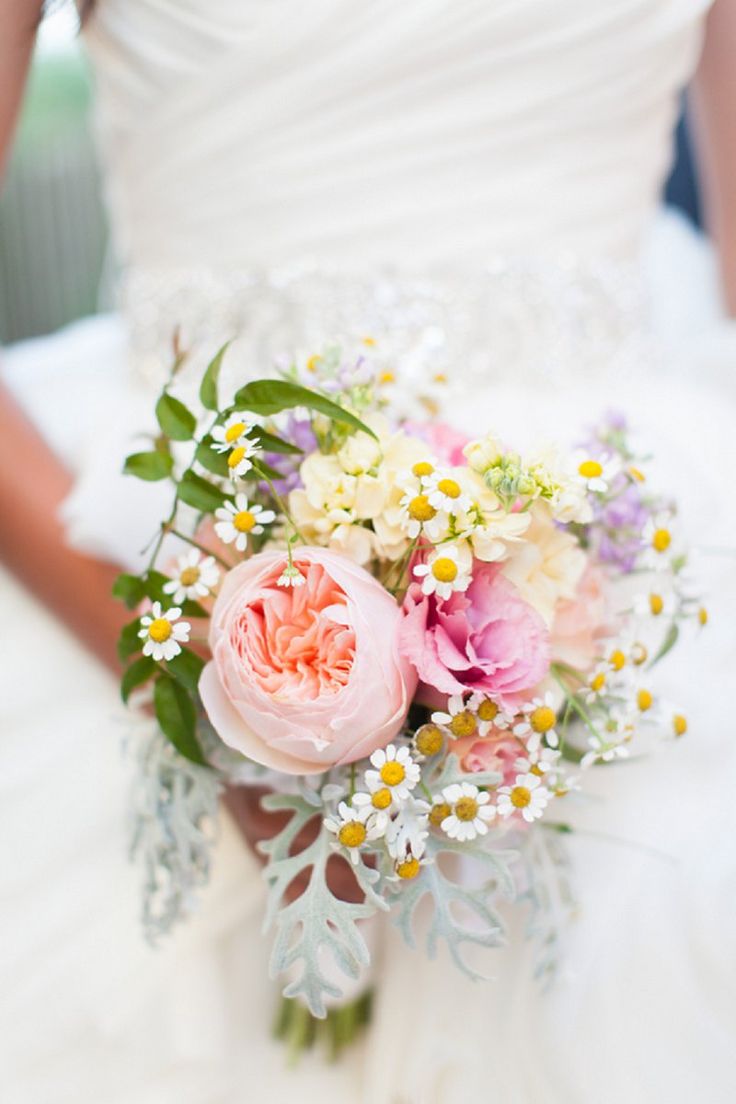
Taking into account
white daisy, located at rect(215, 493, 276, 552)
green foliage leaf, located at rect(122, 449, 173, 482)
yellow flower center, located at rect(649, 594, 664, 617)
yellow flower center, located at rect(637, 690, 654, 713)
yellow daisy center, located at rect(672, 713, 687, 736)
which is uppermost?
white daisy, located at rect(215, 493, 276, 552)

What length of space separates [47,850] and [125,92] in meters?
0.72

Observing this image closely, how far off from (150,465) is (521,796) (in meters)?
0.32

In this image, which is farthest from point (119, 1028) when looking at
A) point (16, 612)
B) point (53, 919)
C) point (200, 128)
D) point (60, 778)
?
point (200, 128)

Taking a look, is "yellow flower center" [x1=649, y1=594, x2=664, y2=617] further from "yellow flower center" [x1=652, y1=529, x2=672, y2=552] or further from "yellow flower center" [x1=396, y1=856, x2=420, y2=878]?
"yellow flower center" [x1=396, y1=856, x2=420, y2=878]

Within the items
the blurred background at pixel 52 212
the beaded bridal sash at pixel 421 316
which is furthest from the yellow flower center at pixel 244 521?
the blurred background at pixel 52 212

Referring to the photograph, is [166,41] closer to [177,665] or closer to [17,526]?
[17,526]

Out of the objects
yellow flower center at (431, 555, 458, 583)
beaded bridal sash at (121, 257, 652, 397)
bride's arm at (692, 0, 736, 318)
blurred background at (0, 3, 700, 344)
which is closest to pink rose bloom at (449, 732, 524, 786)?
yellow flower center at (431, 555, 458, 583)

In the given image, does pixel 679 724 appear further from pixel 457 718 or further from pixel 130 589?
pixel 130 589

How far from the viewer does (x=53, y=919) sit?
83 centimetres

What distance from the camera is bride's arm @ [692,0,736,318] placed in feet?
3.19

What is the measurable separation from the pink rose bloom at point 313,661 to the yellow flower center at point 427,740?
1 centimetres

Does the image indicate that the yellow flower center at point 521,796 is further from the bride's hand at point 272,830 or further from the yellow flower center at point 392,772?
the bride's hand at point 272,830

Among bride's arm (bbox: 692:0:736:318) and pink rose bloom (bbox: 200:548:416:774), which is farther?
bride's arm (bbox: 692:0:736:318)

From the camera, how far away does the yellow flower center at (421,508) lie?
0.53 meters
